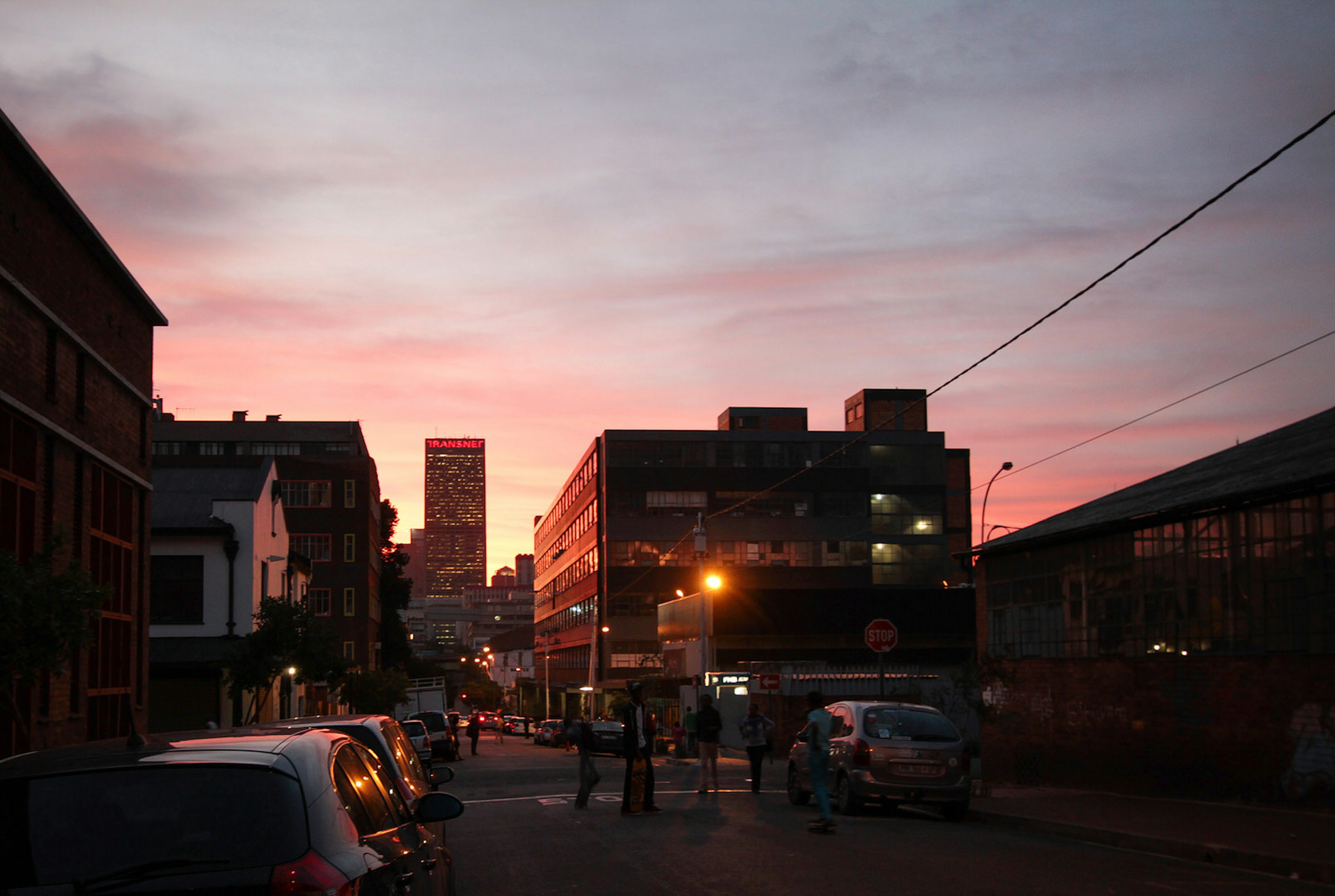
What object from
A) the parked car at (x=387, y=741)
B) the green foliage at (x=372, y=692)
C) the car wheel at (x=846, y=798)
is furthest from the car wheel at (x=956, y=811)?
the green foliage at (x=372, y=692)

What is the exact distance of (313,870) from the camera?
14.9 ft

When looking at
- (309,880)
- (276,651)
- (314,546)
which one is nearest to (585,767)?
(309,880)

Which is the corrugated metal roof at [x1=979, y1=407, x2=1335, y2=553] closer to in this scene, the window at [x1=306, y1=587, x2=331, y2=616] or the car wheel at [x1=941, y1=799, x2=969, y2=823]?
the car wheel at [x1=941, y1=799, x2=969, y2=823]

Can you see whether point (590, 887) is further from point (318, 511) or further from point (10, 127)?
point (318, 511)

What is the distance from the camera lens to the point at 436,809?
686cm

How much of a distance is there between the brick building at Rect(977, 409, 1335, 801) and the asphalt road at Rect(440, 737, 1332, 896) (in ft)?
12.1

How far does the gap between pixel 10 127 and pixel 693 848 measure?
13.0 metres

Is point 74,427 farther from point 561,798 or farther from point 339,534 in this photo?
point 339,534

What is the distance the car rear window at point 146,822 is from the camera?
4.57 meters

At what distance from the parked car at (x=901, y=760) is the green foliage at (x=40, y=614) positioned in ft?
31.9

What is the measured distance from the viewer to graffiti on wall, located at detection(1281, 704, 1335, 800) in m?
15.9

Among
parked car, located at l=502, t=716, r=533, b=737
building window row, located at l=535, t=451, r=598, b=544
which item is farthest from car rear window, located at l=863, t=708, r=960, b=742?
building window row, located at l=535, t=451, r=598, b=544

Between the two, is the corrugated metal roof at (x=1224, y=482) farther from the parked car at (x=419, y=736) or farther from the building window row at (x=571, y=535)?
the building window row at (x=571, y=535)

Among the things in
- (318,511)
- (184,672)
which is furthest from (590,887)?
(318,511)
